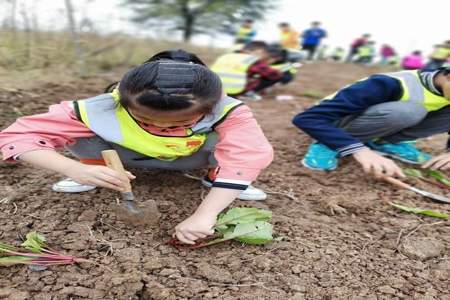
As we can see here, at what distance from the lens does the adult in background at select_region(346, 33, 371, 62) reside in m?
11.3

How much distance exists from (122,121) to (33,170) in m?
0.59

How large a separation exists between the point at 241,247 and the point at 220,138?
0.36m

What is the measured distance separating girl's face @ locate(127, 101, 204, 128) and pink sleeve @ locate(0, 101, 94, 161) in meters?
0.21

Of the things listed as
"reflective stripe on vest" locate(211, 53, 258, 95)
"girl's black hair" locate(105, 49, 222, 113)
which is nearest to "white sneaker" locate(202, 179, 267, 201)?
"girl's black hair" locate(105, 49, 222, 113)

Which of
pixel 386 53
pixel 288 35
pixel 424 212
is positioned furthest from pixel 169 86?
pixel 386 53

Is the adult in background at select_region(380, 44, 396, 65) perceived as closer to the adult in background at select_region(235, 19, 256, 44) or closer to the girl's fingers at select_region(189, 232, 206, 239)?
the adult in background at select_region(235, 19, 256, 44)

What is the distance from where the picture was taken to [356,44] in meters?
11.5

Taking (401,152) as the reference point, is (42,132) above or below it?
above

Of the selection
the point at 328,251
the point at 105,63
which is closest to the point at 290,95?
the point at 105,63

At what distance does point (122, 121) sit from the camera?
4.53ft

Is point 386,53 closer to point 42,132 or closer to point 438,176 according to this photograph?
point 438,176

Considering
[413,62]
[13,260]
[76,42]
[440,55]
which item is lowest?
[413,62]

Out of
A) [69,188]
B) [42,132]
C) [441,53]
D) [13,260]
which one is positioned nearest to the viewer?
[13,260]

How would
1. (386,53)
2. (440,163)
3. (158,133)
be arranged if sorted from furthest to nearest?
(386,53) < (440,163) < (158,133)
